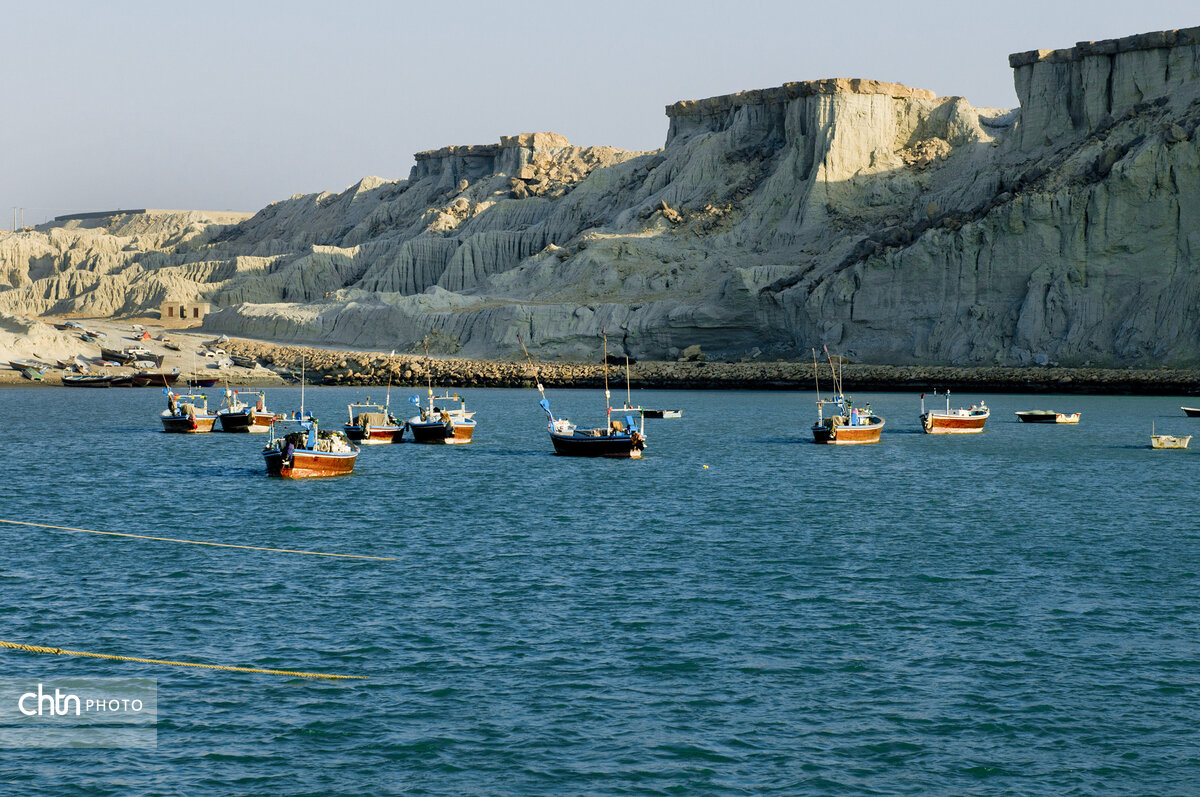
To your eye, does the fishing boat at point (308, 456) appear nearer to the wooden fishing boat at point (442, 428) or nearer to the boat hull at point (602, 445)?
the boat hull at point (602, 445)

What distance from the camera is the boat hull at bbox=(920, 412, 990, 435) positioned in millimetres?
86188

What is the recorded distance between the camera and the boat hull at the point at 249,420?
84.3 meters

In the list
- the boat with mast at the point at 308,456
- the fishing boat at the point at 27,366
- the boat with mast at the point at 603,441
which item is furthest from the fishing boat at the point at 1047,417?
the fishing boat at the point at 27,366

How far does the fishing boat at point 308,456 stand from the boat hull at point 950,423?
40380 mm

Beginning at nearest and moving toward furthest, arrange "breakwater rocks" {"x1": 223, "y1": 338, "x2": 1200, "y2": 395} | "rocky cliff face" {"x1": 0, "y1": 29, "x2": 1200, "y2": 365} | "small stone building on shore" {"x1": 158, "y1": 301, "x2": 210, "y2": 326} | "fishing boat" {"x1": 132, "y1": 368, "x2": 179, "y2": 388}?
1. "breakwater rocks" {"x1": 223, "y1": 338, "x2": 1200, "y2": 395}
2. "rocky cliff face" {"x1": 0, "y1": 29, "x2": 1200, "y2": 365}
3. "fishing boat" {"x1": 132, "y1": 368, "x2": 179, "y2": 388}
4. "small stone building on shore" {"x1": 158, "y1": 301, "x2": 210, "y2": 326}

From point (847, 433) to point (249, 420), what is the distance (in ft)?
119

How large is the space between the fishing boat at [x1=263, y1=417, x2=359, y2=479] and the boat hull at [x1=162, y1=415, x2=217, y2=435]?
25.7 m

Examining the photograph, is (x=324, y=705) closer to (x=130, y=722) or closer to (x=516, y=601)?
(x=130, y=722)

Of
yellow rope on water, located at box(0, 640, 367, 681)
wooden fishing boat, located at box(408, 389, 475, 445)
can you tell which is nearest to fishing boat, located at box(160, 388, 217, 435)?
wooden fishing boat, located at box(408, 389, 475, 445)

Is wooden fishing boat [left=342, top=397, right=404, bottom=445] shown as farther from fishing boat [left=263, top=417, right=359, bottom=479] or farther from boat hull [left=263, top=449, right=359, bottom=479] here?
boat hull [left=263, top=449, right=359, bottom=479]

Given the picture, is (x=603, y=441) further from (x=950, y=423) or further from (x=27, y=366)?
(x=27, y=366)

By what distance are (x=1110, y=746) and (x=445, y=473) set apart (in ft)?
144

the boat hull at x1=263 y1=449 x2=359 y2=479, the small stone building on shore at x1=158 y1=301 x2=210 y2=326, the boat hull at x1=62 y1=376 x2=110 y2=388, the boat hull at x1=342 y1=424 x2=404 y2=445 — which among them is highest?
the small stone building on shore at x1=158 y1=301 x2=210 y2=326

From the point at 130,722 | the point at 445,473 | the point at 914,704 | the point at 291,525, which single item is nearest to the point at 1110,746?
the point at 914,704
